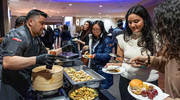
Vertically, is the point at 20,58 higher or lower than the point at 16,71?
higher

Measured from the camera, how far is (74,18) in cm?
1482

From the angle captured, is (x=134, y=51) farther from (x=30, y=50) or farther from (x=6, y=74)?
(x=6, y=74)

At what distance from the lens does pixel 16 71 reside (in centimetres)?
120

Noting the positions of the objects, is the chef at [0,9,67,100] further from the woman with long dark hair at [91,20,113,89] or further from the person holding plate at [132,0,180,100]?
the woman with long dark hair at [91,20,113,89]

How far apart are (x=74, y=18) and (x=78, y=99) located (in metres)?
14.5

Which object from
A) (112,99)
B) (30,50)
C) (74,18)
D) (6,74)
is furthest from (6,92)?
(74,18)

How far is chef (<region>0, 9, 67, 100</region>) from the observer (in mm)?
1034

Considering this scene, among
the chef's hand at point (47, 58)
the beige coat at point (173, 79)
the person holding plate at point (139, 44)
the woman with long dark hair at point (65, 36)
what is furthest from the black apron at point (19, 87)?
the woman with long dark hair at point (65, 36)

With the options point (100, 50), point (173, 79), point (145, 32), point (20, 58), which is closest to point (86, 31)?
point (100, 50)

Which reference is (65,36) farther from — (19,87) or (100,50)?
(19,87)

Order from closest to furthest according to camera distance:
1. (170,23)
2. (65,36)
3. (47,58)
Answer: (170,23) < (47,58) < (65,36)

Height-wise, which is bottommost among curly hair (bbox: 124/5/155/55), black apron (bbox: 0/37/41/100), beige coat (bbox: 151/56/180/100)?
black apron (bbox: 0/37/41/100)

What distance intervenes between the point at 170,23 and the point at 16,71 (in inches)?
49.2

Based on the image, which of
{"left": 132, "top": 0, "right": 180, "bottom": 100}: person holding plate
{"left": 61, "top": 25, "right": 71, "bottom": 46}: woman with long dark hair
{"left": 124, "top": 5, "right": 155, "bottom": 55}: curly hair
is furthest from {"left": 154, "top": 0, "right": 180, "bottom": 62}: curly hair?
{"left": 61, "top": 25, "right": 71, "bottom": 46}: woman with long dark hair
